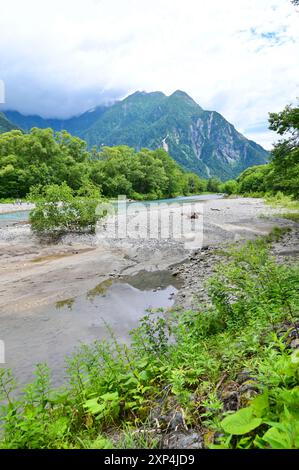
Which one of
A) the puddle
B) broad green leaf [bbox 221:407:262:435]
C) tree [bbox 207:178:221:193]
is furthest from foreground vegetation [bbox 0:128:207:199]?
tree [bbox 207:178:221:193]

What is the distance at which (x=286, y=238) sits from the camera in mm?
19625

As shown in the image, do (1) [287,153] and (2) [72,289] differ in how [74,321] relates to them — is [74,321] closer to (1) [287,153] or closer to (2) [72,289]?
(2) [72,289]

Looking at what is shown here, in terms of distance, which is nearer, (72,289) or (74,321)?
(74,321)

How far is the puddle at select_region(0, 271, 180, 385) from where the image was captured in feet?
20.8

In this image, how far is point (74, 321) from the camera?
8.41 meters

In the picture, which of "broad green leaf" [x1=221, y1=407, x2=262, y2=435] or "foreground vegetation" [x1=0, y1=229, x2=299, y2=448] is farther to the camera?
"foreground vegetation" [x1=0, y1=229, x2=299, y2=448]

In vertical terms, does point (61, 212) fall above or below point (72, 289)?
above

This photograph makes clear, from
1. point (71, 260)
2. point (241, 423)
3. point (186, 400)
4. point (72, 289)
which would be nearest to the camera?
point (241, 423)

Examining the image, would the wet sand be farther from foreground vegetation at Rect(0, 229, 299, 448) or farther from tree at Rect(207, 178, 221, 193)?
tree at Rect(207, 178, 221, 193)

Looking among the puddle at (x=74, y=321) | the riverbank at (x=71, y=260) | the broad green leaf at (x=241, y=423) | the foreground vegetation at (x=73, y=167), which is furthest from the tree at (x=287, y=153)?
the foreground vegetation at (x=73, y=167)

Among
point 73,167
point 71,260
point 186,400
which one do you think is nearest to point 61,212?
point 71,260
